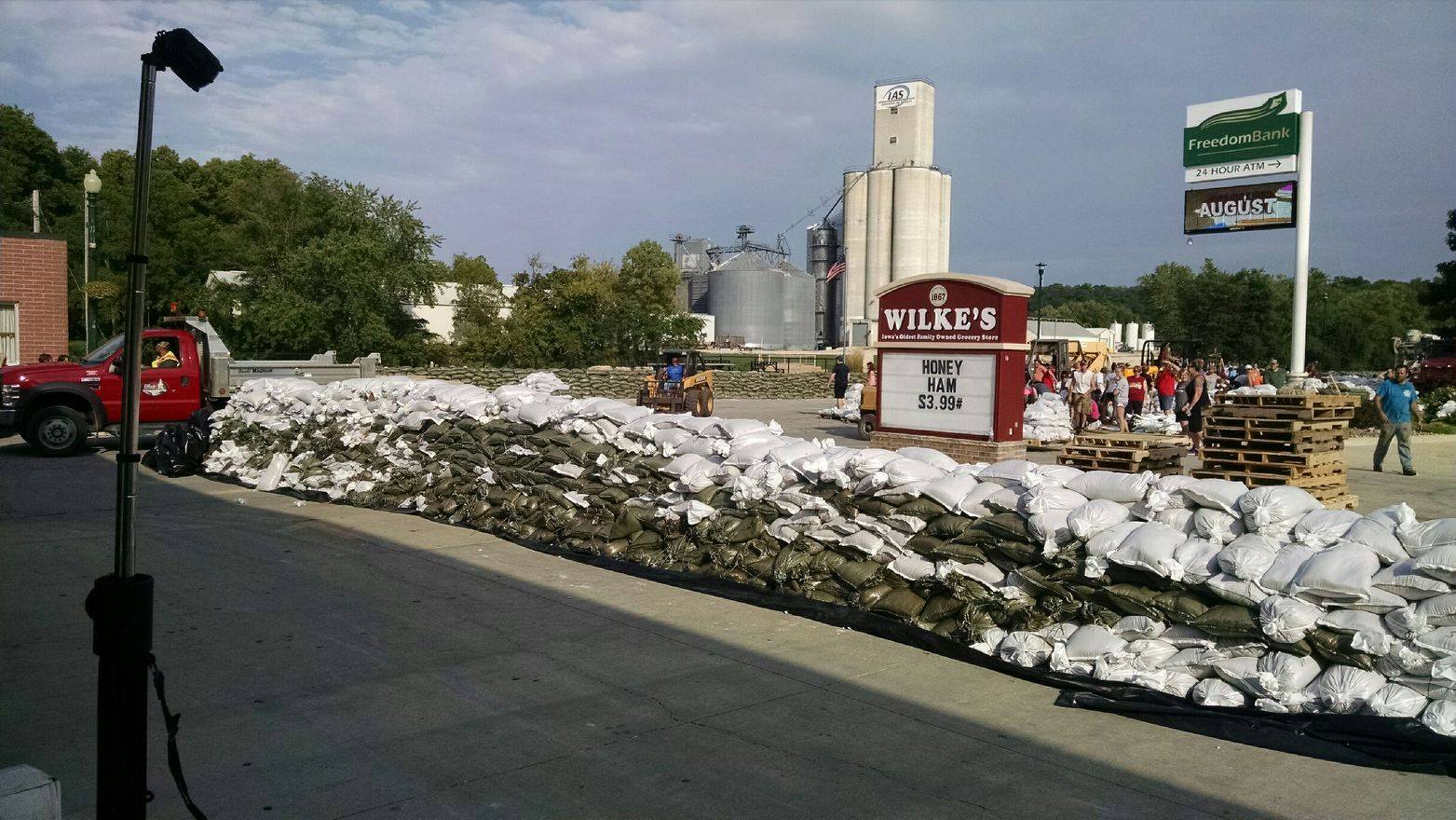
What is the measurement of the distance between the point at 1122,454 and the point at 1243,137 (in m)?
9.85

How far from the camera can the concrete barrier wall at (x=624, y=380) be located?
33.9 metres

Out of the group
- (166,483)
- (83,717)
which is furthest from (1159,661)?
(166,483)

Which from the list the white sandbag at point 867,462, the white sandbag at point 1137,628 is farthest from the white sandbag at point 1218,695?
the white sandbag at point 867,462

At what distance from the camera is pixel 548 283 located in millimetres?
47000

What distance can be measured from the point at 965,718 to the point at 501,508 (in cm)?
604

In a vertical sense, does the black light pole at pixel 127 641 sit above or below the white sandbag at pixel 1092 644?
above

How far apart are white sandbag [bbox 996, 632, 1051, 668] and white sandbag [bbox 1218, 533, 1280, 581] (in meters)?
1.13

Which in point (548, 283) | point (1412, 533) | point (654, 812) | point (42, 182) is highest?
point (42, 182)

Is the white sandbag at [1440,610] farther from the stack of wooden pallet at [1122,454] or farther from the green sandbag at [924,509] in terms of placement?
the stack of wooden pallet at [1122,454]

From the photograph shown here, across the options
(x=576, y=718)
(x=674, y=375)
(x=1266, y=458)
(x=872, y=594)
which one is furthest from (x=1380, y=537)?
(x=674, y=375)

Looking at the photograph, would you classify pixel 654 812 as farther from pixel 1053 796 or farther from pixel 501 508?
pixel 501 508

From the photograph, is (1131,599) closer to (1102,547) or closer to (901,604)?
(1102,547)

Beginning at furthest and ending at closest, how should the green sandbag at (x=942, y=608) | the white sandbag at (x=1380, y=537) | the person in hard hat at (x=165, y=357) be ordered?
the person in hard hat at (x=165, y=357) < the green sandbag at (x=942, y=608) < the white sandbag at (x=1380, y=537)

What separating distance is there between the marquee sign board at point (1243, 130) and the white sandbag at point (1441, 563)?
15.8m
